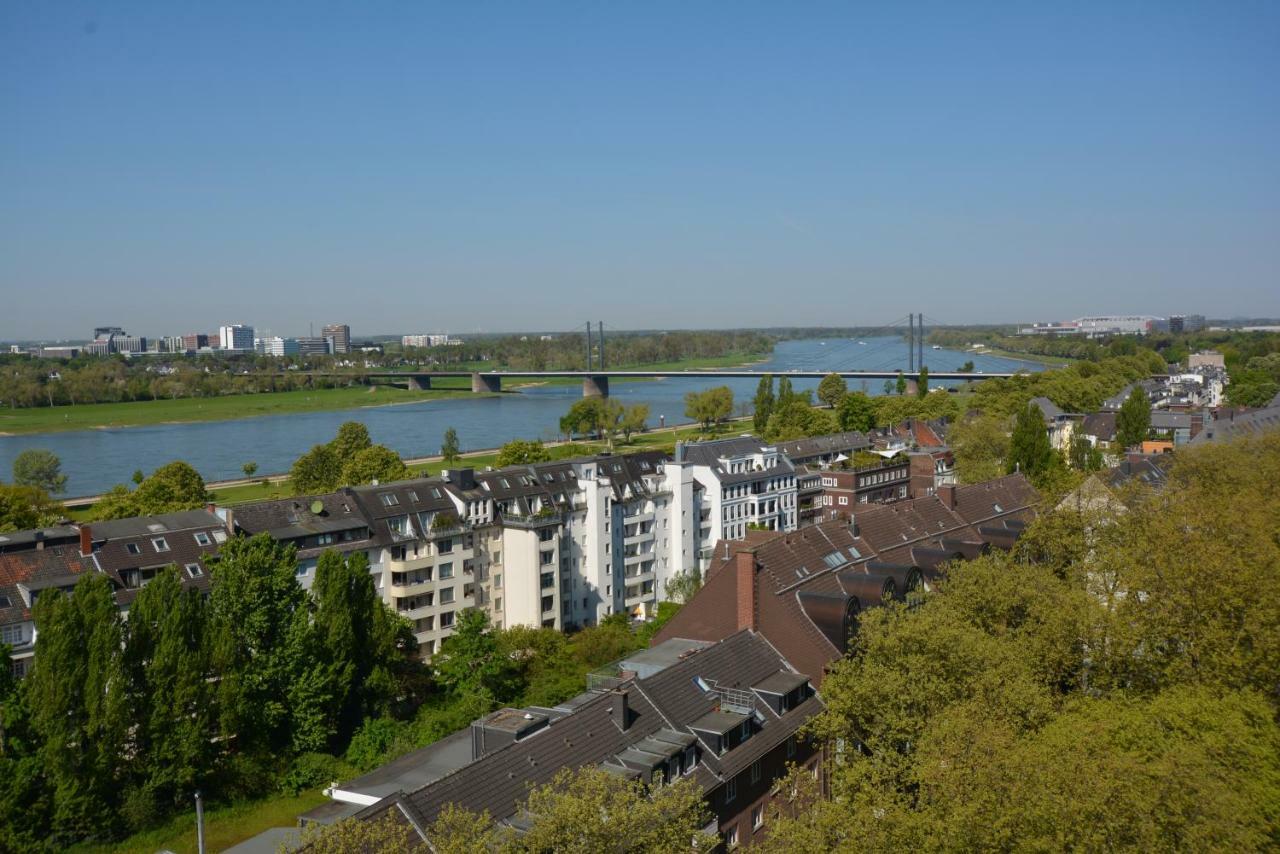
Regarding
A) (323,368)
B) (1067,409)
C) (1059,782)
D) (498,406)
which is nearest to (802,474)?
(1059,782)

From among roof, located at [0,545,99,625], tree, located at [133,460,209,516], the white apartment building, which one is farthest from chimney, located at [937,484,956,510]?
tree, located at [133,460,209,516]

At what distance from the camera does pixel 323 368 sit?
500 feet

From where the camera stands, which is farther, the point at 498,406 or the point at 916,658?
the point at 498,406

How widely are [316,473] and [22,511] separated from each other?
1560 cm

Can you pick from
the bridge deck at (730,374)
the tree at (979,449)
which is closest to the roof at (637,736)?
the tree at (979,449)

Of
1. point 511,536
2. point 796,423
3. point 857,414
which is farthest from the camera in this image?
point 796,423

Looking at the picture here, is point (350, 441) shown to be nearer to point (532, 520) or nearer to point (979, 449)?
point (532, 520)

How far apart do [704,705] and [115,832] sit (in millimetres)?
11374

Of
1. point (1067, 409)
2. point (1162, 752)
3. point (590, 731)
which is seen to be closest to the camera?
point (1162, 752)

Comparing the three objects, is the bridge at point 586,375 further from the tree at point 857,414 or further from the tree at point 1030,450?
the tree at point 1030,450

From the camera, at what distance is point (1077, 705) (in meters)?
16.0

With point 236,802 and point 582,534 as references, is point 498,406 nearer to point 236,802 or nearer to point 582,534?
point 582,534

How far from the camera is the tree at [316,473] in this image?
51.5 m

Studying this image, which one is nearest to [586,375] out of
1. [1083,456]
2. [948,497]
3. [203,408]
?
[203,408]
